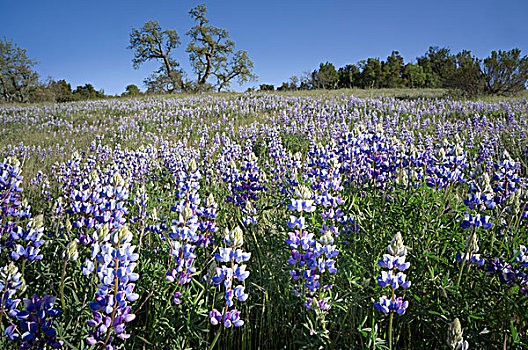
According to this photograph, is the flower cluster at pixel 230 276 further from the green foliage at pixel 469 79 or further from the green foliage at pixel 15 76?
the green foliage at pixel 15 76

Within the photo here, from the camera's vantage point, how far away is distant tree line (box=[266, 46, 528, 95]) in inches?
643

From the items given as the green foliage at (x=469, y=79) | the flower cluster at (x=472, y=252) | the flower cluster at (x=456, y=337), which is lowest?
the flower cluster at (x=456, y=337)

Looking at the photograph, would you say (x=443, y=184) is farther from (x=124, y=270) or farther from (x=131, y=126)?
(x=131, y=126)

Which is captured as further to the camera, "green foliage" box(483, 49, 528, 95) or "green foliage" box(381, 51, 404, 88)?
"green foliage" box(381, 51, 404, 88)

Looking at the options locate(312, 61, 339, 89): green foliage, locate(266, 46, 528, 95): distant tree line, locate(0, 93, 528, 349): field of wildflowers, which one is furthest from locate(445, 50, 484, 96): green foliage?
locate(312, 61, 339, 89): green foliage

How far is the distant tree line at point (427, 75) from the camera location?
16328 mm

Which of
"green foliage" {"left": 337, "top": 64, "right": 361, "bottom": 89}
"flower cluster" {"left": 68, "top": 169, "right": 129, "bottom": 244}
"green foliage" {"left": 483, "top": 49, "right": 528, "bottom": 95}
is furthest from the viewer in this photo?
"green foliage" {"left": 337, "top": 64, "right": 361, "bottom": 89}

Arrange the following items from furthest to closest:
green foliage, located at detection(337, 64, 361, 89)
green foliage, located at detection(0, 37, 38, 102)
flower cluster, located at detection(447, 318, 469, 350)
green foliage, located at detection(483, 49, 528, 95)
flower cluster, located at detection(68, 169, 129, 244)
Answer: green foliage, located at detection(337, 64, 361, 89) < green foliage, located at detection(0, 37, 38, 102) < green foliage, located at detection(483, 49, 528, 95) < flower cluster, located at detection(68, 169, 129, 244) < flower cluster, located at detection(447, 318, 469, 350)

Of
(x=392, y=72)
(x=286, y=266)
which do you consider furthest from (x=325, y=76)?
(x=286, y=266)

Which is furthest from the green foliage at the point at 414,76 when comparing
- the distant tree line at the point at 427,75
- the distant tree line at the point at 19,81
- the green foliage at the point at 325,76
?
the distant tree line at the point at 19,81

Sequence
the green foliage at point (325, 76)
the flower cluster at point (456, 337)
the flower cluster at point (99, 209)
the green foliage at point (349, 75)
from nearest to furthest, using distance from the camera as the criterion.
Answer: the flower cluster at point (456, 337) → the flower cluster at point (99, 209) → the green foliage at point (325, 76) → the green foliage at point (349, 75)

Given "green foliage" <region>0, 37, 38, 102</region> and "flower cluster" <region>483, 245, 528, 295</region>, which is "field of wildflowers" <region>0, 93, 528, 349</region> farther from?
"green foliage" <region>0, 37, 38, 102</region>

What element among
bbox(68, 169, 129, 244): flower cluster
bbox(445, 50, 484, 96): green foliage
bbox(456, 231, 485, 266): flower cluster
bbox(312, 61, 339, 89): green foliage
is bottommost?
bbox(456, 231, 485, 266): flower cluster

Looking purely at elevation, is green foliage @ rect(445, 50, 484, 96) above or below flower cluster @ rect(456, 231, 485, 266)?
above
